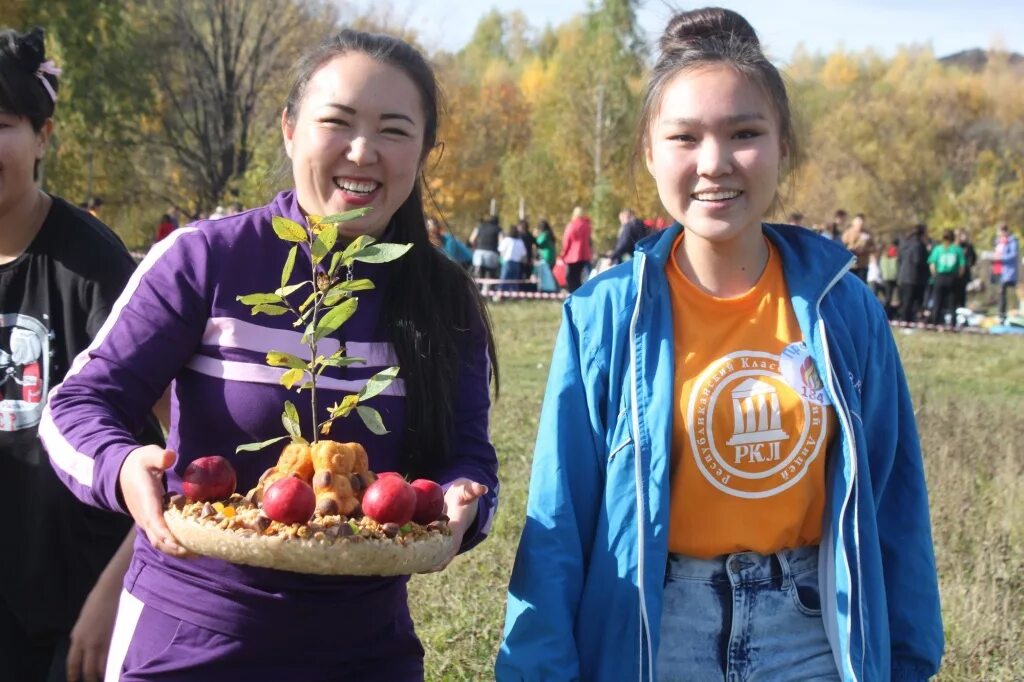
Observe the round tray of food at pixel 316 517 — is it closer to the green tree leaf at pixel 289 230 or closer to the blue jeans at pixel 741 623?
the green tree leaf at pixel 289 230

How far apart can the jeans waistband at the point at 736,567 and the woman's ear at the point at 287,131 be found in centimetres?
126

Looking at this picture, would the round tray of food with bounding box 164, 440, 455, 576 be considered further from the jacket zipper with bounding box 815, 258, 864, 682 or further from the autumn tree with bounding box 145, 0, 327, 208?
the autumn tree with bounding box 145, 0, 327, 208

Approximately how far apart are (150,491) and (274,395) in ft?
1.15

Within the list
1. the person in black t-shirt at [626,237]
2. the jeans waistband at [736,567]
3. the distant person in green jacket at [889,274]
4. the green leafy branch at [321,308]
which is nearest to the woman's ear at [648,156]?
the green leafy branch at [321,308]

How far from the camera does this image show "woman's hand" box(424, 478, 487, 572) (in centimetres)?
229

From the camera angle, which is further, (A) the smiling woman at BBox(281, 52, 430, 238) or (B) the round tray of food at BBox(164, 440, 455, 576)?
(A) the smiling woman at BBox(281, 52, 430, 238)

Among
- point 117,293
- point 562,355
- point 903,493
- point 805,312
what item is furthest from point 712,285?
point 117,293

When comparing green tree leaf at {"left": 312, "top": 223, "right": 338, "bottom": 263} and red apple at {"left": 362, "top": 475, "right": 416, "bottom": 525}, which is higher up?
green tree leaf at {"left": 312, "top": 223, "right": 338, "bottom": 263}

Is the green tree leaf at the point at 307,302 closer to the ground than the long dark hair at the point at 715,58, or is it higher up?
closer to the ground

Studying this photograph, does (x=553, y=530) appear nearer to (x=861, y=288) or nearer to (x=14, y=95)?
(x=861, y=288)

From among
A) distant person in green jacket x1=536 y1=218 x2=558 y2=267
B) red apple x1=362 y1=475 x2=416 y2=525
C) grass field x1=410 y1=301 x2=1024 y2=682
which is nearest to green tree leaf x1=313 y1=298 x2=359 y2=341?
red apple x1=362 y1=475 x2=416 y2=525

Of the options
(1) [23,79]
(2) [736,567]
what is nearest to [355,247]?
(2) [736,567]

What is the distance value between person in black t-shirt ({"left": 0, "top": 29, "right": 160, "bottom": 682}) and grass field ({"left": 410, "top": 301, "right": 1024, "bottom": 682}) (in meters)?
1.91

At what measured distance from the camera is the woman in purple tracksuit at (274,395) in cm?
227
